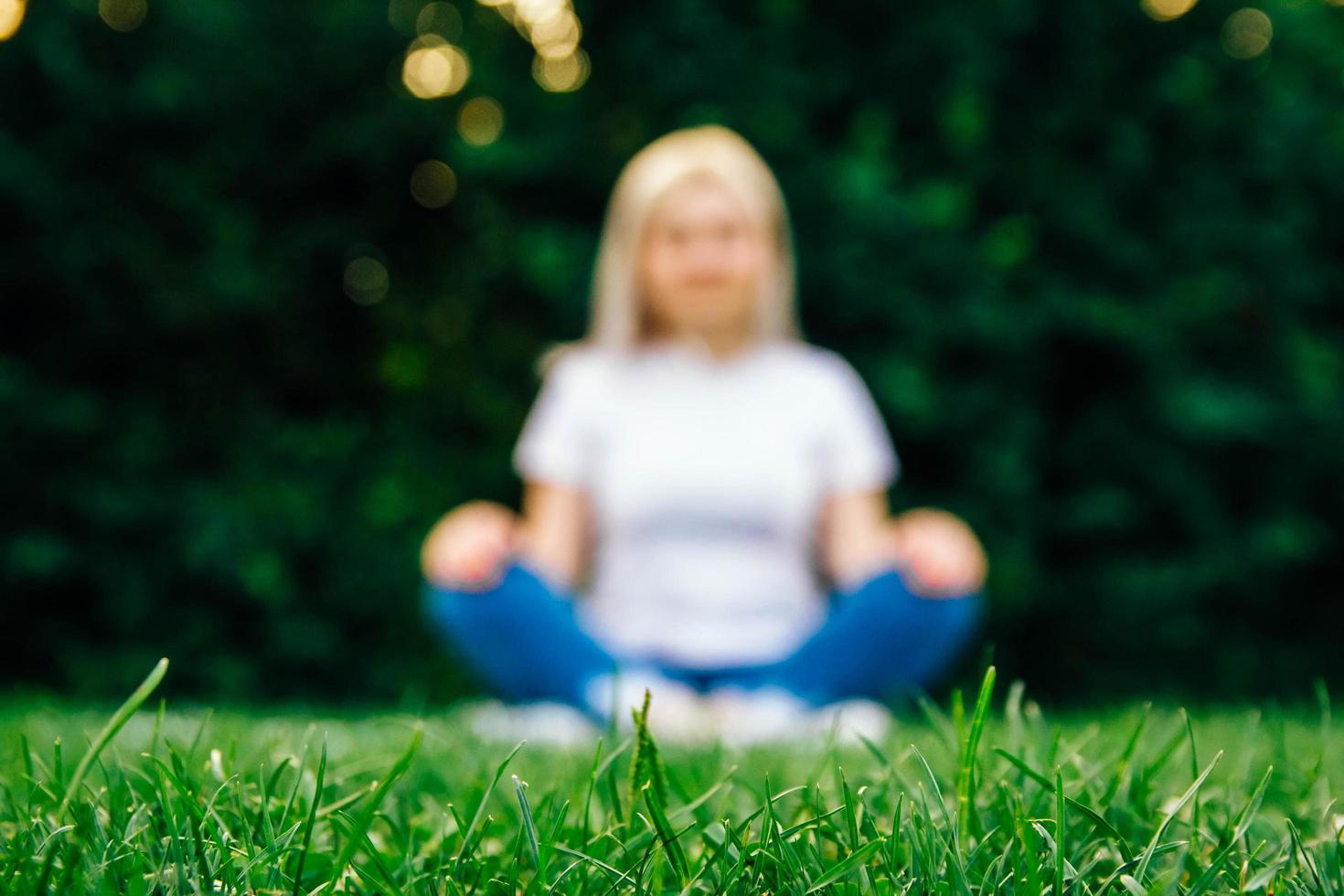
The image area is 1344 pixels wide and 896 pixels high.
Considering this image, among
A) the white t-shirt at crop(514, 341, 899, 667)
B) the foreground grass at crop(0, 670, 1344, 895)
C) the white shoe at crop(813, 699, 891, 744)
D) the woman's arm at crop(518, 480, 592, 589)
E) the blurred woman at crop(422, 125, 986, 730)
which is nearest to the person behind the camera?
the foreground grass at crop(0, 670, 1344, 895)

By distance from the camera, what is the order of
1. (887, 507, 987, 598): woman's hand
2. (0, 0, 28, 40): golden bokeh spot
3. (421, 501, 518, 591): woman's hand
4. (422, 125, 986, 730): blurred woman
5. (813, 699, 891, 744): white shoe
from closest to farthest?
(887, 507, 987, 598): woman's hand, (813, 699, 891, 744): white shoe, (421, 501, 518, 591): woman's hand, (422, 125, 986, 730): blurred woman, (0, 0, 28, 40): golden bokeh spot

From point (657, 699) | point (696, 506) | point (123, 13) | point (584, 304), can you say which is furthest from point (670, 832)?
point (123, 13)

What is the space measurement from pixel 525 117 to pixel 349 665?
2.04 m

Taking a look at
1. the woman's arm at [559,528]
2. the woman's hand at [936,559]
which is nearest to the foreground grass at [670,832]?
the woman's hand at [936,559]

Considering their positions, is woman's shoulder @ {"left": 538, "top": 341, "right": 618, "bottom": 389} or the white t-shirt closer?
the white t-shirt

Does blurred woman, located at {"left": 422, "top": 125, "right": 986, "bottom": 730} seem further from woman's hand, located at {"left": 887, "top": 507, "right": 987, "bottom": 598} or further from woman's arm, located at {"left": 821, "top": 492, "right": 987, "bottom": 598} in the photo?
woman's hand, located at {"left": 887, "top": 507, "right": 987, "bottom": 598}

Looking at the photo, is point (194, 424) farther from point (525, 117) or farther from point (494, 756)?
point (494, 756)

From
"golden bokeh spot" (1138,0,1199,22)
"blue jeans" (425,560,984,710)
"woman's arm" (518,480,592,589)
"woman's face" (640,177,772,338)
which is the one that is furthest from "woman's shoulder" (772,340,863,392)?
"golden bokeh spot" (1138,0,1199,22)

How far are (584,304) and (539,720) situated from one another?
1.81 meters

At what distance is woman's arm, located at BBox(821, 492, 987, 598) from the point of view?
191cm

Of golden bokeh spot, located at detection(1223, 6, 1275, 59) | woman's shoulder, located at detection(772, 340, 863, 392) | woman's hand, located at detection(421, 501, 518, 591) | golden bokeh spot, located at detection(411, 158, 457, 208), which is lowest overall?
woman's hand, located at detection(421, 501, 518, 591)

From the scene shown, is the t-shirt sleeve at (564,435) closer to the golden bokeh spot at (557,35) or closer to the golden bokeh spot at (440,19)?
the golden bokeh spot at (557,35)

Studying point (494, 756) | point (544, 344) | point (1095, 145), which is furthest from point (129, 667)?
point (1095, 145)

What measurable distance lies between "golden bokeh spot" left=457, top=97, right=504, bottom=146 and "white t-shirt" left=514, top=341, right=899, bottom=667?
4.81 ft
